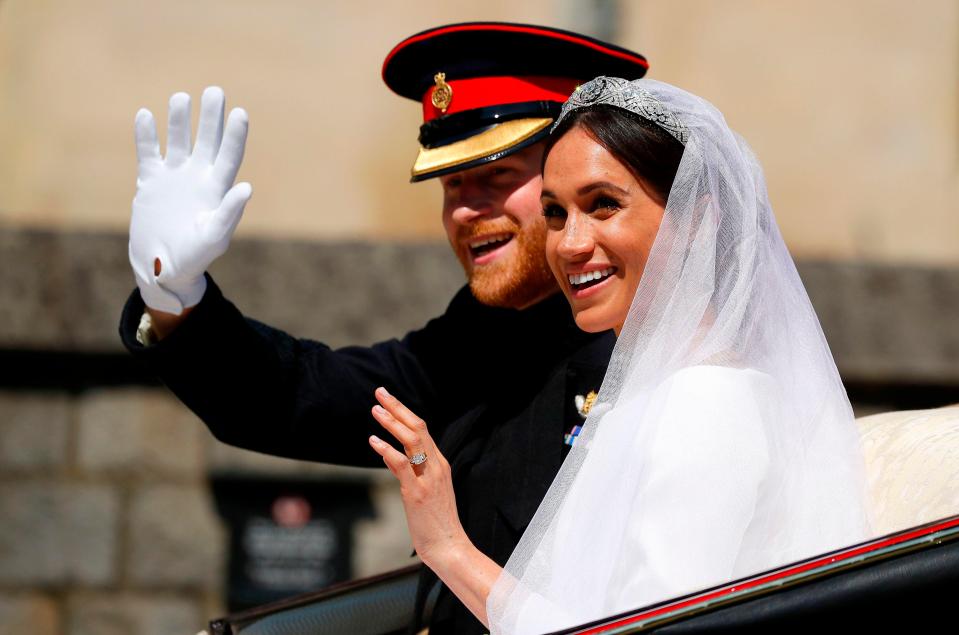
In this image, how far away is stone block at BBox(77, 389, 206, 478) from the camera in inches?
151

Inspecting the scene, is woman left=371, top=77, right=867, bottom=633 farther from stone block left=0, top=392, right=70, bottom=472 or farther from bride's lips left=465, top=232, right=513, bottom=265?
stone block left=0, top=392, right=70, bottom=472

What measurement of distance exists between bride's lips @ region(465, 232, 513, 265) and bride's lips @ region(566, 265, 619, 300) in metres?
0.48

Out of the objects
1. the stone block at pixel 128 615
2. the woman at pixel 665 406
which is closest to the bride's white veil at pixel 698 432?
the woman at pixel 665 406

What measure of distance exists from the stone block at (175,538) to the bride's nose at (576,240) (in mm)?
2307

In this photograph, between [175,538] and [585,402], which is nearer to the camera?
[585,402]

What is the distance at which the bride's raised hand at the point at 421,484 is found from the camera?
1.76 m

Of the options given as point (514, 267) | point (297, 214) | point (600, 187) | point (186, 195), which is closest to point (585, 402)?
point (514, 267)

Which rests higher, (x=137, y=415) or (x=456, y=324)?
(x=456, y=324)

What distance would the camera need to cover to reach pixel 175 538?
12.6ft

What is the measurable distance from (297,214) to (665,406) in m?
2.54

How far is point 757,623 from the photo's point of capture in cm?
141

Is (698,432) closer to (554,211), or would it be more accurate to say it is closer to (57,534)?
(554,211)

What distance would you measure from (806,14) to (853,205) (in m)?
0.62

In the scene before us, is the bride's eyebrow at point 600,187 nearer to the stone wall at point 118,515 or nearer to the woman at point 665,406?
the woman at point 665,406
